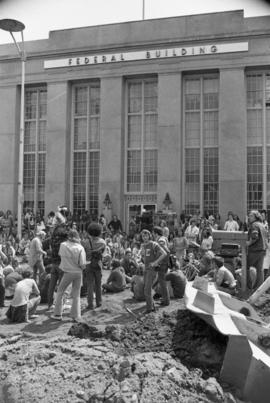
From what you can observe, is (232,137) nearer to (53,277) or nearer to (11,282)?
(11,282)

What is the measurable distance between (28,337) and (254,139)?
60.0 ft

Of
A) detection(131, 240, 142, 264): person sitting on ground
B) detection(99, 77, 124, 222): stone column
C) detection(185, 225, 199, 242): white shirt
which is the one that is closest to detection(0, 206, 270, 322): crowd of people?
detection(131, 240, 142, 264): person sitting on ground

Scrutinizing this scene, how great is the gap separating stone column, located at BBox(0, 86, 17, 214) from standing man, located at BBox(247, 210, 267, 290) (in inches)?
696

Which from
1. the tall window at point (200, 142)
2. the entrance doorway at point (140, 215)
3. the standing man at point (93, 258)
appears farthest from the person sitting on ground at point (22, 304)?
the tall window at point (200, 142)

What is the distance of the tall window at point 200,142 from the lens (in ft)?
76.5

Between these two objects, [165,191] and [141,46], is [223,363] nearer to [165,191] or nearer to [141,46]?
[165,191]

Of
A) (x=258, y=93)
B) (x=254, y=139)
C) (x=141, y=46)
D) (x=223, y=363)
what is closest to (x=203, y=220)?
(x=254, y=139)

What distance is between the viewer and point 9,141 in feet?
84.3

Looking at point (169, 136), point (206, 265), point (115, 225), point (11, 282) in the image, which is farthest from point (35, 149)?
point (206, 265)

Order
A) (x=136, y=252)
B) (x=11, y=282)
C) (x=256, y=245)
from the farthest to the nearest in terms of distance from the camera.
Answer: (x=136, y=252) → (x=11, y=282) → (x=256, y=245)

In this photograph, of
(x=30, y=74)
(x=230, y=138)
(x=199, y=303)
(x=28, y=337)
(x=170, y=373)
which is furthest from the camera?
(x=30, y=74)

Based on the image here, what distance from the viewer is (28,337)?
290 inches

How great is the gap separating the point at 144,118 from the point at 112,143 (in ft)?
7.31

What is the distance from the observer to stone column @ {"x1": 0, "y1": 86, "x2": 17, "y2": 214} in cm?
2523
